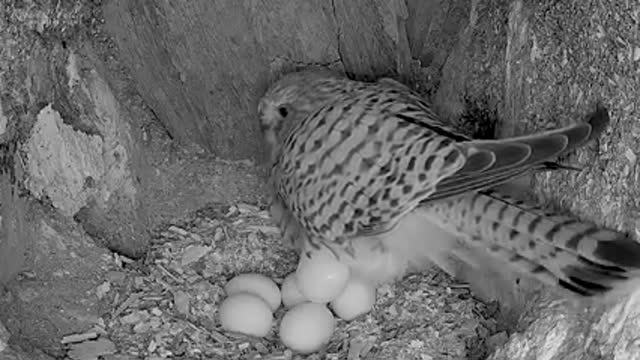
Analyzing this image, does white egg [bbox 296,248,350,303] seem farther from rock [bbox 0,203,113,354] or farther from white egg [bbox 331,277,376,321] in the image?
rock [bbox 0,203,113,354]

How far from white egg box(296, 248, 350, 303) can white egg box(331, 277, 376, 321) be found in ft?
0.08

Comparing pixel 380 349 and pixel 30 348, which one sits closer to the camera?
pixel 30 348

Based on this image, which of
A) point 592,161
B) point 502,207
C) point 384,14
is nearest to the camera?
point 592,161

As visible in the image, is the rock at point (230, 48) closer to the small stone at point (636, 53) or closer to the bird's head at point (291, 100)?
the bird's head at point (291, 100)

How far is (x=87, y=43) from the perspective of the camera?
3.09m

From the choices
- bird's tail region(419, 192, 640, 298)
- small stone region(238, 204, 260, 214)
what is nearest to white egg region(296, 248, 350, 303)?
bird's tail region(419, 192, 640, 298)

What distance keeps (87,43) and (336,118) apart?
734 millimetres

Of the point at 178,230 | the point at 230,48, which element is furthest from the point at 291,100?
the point at 178,230

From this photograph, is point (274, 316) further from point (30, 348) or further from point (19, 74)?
point (19, 74)

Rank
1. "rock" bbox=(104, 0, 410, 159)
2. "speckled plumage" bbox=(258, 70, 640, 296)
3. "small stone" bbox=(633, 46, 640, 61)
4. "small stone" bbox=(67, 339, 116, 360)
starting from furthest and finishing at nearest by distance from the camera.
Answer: "rock" bbox=(104, 0, 410, 159)
"small stone" bbox=(67, 339, 116, 360)
"speckled plumage" bbox=(258, 70, 640, 296)
"small stone" bbox=(633, 46, 640, 61)

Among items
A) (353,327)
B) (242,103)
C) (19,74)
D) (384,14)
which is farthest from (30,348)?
(384,14)

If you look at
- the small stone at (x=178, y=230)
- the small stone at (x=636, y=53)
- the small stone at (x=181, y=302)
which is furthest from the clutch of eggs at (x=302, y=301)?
the small stone at (x=636, y=53)

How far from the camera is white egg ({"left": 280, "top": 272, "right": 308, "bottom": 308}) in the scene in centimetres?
310

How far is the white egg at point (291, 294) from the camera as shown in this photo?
3.10 meters
